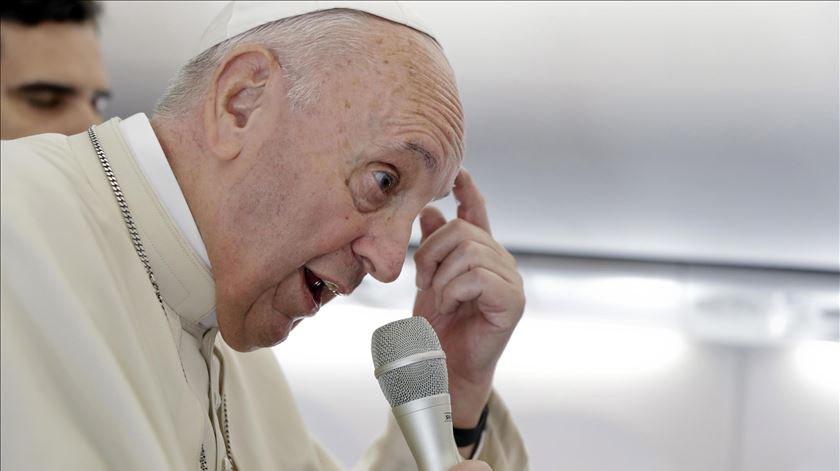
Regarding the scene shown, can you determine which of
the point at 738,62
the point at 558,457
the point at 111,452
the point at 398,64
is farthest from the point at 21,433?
the point at 558,457

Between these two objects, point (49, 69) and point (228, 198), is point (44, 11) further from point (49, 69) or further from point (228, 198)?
point (228, 198)

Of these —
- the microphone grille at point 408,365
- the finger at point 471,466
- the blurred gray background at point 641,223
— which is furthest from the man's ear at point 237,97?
the blurred gray background at point 641,223

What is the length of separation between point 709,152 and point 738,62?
9.5 inches

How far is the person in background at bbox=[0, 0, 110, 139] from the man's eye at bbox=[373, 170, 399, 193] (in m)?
1.51

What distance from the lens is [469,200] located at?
2021 millimetres

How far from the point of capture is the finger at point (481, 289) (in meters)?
1.91

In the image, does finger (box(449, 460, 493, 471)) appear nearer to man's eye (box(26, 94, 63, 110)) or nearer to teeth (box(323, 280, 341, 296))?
teeth (box(323, 280, 341, 296))

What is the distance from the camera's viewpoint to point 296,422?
198 cm

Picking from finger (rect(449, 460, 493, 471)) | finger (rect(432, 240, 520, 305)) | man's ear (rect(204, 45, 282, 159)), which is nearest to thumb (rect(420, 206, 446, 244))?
finger (rect(432, 240, 520, 305))

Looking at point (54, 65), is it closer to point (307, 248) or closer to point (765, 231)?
point (307, 248)

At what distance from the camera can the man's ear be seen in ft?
4.94

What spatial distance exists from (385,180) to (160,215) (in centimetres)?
33

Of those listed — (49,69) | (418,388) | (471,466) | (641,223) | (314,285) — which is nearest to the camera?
(471,466)

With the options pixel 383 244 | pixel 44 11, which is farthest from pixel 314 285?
pixel 44 11
